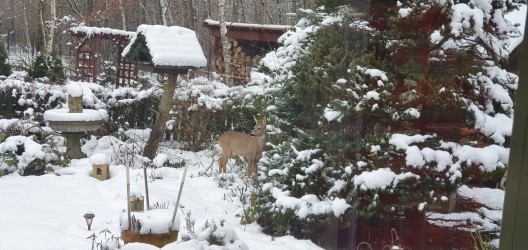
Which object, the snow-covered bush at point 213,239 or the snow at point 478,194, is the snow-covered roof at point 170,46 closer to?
the snow-covered bush at point 213,239

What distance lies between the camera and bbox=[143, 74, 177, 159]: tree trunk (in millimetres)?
3146

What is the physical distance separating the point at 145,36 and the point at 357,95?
1.72m

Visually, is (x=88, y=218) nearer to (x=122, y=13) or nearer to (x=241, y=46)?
(x=122, y=13)

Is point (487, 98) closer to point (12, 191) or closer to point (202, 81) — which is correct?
point (12, 191)

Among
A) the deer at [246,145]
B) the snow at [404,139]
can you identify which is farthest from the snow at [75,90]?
the snow at [404,139]

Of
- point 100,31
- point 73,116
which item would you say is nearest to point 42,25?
point 100,31

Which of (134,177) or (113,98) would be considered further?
(113,98)

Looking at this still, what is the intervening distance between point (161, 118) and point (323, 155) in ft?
5.49

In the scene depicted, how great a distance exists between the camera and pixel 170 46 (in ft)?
9.45

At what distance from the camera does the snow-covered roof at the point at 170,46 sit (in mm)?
2828

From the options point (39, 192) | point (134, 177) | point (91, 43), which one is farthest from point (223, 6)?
point (39, 192)

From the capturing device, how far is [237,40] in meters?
4.38

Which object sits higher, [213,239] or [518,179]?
[518,179]

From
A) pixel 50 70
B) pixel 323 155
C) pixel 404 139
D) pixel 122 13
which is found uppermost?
pixel 122 13
